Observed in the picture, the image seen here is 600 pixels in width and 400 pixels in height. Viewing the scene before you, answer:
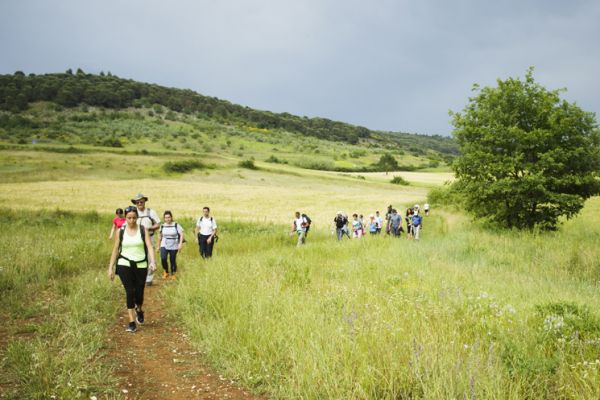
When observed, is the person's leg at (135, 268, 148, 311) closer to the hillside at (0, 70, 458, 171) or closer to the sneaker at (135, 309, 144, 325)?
the sneaker at (135, 309, 144, 325)

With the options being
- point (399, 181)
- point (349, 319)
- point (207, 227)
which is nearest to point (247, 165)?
point (399, 181)

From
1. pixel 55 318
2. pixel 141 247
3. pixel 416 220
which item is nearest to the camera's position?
pixel 55 318

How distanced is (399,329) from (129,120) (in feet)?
355

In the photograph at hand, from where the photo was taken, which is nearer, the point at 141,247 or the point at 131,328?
the point at 131,328

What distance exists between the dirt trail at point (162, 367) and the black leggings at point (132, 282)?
1.66 feet

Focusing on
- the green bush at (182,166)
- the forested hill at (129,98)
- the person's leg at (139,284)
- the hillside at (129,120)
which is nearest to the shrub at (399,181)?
the hillside at (129,120)

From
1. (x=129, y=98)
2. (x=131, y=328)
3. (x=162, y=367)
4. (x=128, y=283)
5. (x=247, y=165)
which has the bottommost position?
(x=131, y=328)

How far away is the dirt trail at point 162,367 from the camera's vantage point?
13.8 feet

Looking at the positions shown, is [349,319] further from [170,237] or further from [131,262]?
[170,237]

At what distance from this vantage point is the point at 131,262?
21.3 ft

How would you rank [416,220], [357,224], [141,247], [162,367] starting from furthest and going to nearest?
[357,224]
[416,220]
[141,247]
[162,367]

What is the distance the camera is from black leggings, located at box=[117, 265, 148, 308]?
644cm

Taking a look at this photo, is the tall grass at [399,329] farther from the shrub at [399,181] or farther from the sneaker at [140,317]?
the shrub at [399,181]

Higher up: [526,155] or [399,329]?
[526,155]
